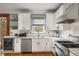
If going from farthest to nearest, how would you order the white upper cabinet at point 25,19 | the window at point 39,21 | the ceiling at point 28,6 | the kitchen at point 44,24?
the white upper cabinet at point 25,19
the window at point 39,21
the kitchen at point 44,24
the ceiling at point 28,6

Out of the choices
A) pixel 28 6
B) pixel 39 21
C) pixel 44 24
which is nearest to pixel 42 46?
pixel 44 24

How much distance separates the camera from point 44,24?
267 cm

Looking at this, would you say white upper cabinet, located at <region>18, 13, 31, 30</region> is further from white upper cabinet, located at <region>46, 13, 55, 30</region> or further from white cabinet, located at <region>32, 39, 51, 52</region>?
white cabinet, located at <region>32, 39, 51, 52</region>

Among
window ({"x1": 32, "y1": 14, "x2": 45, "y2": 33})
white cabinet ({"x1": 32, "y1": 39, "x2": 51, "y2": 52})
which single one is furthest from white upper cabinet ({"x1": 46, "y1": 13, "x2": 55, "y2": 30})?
white cabinet ({"x1": 32, "y1": 39, "x2": 51, "y2": 52})

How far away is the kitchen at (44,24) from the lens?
1380mm

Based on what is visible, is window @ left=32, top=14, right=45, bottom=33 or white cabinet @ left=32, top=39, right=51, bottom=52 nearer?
window @ left=32, top=14, right=45, bottom=33

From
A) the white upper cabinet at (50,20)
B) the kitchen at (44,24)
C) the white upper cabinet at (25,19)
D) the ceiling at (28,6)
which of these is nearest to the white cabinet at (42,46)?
the kitchen at (44,24)

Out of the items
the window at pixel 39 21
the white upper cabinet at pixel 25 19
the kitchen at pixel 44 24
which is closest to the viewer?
the kitchen at pixel 44 24

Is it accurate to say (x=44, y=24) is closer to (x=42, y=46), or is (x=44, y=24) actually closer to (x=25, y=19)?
(x=25, y=19)

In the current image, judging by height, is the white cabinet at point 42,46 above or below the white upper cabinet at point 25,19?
below

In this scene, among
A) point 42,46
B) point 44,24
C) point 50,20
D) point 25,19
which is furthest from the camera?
point 42,46

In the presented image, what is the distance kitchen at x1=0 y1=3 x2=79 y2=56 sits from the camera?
1380 mm

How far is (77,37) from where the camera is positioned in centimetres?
232

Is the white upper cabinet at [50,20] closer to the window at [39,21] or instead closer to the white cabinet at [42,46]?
the window at [39,21]
